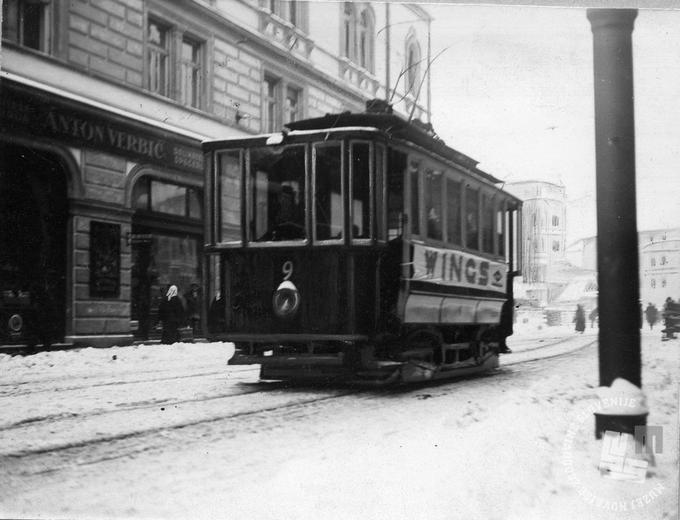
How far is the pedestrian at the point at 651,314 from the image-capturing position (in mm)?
4270

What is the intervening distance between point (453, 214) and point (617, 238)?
205 cm

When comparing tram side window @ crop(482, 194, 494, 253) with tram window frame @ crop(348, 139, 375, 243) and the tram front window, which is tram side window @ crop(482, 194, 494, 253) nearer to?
tram window frame @ crop(348, 139, 375, 243)

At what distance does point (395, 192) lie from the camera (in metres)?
5.55

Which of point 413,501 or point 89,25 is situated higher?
point 89,25

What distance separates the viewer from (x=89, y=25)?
5156 millimetres

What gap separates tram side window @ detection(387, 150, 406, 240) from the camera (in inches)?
217

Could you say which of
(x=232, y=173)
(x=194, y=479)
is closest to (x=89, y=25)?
(x=232, y=173)

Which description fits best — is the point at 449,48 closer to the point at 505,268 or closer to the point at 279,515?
the point at 505,268

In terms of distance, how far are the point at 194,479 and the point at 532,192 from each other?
2900 millimetres

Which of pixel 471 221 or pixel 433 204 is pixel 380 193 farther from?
pixel 471 221

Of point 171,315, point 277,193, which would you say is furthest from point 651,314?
point 171,315

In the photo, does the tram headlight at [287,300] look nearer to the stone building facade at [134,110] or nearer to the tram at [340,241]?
the tram at [340,241]

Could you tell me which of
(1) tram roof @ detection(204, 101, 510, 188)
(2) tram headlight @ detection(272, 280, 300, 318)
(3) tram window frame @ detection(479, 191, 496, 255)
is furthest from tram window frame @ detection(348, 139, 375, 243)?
(3) tram window frame @ detection(479, 191, 496, 255)

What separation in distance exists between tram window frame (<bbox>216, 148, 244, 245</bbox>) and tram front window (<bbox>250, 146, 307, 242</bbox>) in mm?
96
